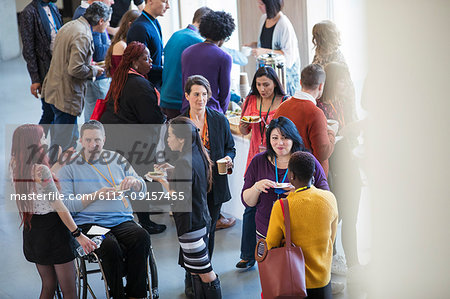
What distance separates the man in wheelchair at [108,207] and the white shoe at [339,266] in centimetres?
122

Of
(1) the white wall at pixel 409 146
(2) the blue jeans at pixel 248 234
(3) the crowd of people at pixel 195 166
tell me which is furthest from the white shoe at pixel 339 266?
(1) the white wall at pixel 409 146

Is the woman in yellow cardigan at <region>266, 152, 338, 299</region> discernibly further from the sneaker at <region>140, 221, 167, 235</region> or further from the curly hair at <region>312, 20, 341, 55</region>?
the sneaker at <region>140, 221, 167, 235</region>

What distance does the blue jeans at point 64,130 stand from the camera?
5359 millimetres

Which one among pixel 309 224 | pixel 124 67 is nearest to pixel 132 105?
pixel 124 67

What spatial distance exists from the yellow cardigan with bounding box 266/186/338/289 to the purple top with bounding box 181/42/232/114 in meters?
1.65

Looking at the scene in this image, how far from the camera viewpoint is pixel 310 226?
7.43 ft

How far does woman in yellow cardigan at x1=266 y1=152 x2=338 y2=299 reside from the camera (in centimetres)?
226

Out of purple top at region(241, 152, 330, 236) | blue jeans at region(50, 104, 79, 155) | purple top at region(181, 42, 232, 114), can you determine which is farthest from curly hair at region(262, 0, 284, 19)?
purple top at region(241, 152, 330, 236)

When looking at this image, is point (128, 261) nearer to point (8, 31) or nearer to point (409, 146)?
point (409, 146)

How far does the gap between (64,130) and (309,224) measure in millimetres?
3863

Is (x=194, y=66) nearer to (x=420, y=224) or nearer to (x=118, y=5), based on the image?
(x=420, y=224)

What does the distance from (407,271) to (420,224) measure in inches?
4.1

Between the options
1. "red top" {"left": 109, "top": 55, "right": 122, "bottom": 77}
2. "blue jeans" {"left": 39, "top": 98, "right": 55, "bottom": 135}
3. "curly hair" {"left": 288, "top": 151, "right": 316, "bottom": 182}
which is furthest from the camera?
"blue jeans" {"left": 39, "top": 98, "right": 55, "bottom": 135}

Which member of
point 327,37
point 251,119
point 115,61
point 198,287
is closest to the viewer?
point 198,287
